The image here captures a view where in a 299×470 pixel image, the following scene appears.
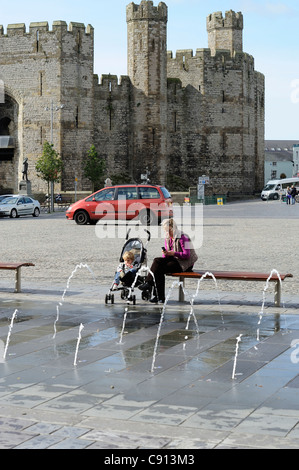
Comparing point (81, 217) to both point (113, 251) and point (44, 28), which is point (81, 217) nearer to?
point (113, 251)

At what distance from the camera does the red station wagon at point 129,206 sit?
2831cm

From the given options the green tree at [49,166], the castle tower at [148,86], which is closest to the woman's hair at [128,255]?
the green tree at [49,166]

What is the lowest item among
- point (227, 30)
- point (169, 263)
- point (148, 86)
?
point (169, 263)

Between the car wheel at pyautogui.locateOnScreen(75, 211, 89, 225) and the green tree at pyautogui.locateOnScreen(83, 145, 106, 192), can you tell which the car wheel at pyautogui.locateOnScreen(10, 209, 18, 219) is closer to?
the car wheel at pyautogui.locateOnScreen(75, 211, 89, 225)

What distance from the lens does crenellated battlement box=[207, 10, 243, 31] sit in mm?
70125

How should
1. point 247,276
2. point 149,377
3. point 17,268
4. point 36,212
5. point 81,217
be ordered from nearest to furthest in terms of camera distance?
1. point 149,377
2. point 247,276
3. point 17,268
4. point 81,217
5. point 36,212

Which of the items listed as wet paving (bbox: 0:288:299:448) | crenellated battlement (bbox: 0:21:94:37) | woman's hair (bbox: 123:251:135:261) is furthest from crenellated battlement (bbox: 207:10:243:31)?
wet paving (bbox: 0:288:299:448)

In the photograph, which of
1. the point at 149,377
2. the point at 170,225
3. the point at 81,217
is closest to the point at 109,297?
the point at 170,225

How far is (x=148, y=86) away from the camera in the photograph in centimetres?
5991

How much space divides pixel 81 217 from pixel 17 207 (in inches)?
321

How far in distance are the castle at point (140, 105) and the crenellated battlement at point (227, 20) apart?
0.29 feet

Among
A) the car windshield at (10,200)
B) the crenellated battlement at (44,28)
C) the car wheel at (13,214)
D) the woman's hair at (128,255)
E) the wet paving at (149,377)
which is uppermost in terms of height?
the crenellated battlement at (44,28)

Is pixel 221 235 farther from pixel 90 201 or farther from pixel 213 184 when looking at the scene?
pixel 213 184

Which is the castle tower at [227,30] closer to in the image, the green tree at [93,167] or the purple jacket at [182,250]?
the green tree at [93,167]
